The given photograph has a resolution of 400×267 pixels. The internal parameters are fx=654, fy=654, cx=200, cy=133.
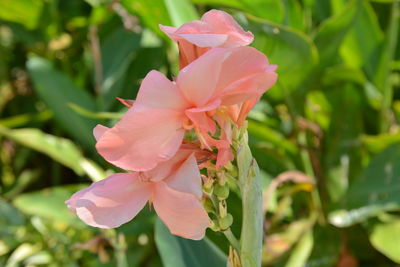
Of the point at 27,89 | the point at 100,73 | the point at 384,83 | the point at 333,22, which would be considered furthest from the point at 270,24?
the point at 27,89

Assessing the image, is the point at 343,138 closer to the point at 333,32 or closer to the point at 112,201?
the point at 333,32

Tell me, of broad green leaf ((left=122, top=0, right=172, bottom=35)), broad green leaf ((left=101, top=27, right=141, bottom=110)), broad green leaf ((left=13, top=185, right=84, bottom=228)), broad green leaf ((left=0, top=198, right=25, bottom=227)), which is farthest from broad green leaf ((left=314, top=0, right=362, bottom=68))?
broad green leaf ((left=0, top=198, right=25, bottom=227))

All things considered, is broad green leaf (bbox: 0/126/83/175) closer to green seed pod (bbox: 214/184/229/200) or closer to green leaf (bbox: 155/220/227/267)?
green leaf (bbox: 155/220/227/267)

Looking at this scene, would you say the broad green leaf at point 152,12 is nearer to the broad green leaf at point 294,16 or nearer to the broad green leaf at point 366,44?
the broad green leaf at point 294,16

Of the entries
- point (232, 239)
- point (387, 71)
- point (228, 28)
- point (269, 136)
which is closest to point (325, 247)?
point (269, 136)

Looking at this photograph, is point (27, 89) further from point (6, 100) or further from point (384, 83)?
point (384, 83)

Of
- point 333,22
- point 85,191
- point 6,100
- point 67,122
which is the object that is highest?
point 85,191

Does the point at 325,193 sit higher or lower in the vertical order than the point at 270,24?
lower
